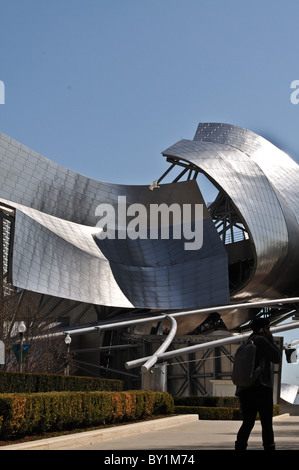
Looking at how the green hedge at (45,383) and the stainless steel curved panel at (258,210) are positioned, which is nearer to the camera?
the green hedge at (45,383)

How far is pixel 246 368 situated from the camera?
786cm

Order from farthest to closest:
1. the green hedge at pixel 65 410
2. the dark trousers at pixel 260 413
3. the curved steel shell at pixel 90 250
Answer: the curved steel shell at pixel 90 250 < the green hedge at pixel 65 410 < the dark trousers at pixel 260 413

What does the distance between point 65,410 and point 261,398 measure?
613 cm

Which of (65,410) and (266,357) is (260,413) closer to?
(266,357)

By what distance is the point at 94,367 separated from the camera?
44.6 m

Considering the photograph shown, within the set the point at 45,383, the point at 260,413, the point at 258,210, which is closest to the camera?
the point at 260,413

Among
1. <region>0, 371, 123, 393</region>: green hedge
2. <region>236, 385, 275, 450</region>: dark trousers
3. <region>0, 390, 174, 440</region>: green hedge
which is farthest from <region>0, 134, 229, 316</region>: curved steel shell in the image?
<region>236, 385, 275, 450</region>: dark trousers

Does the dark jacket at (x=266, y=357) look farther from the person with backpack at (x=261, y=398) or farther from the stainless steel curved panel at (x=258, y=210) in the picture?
the stainless steel curved panel at (x=258, y=210)

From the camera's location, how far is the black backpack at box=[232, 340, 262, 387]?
7805mm

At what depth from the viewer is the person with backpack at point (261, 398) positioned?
7805 millimetres

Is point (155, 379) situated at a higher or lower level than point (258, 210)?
lower

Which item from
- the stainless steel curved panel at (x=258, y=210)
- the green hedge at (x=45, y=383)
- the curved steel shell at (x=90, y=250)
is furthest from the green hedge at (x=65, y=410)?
the stainless steel curved panel at (x=258, y=210)

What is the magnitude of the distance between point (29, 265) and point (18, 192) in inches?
259

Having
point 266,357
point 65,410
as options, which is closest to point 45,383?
point 65,410
